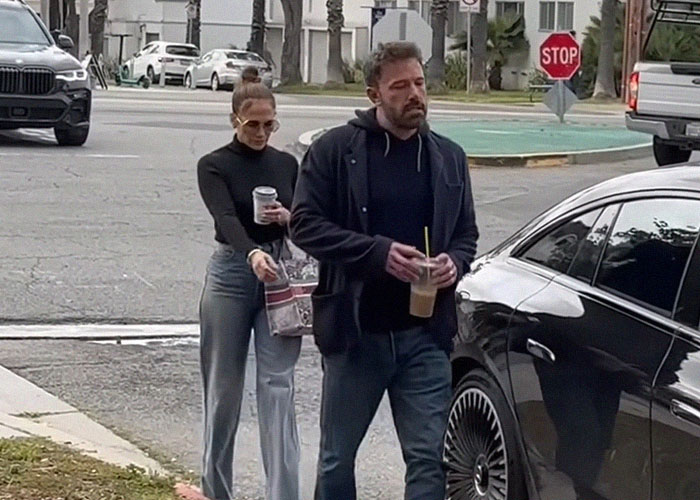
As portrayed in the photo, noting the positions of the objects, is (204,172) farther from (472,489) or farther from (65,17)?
(65,17)

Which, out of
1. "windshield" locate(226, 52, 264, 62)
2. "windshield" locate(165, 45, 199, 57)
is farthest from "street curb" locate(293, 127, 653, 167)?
"windshield" locate(165, 45, 199, 57)

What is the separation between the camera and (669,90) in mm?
15625

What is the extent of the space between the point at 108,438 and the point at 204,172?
6.00 ft

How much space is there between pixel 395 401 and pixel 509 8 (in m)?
48.9

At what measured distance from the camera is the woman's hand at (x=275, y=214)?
5230 mm

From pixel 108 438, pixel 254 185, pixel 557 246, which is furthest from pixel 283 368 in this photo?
pixel 108 438

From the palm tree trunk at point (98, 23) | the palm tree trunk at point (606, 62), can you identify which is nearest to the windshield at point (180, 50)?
the palm tree trunk at point (98, 23)

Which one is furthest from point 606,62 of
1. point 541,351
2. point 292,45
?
point 541,351

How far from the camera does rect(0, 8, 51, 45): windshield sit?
19328 millimetres

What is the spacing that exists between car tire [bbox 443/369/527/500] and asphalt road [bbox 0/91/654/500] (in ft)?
2.34

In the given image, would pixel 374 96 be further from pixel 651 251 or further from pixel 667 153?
pixel 667 153

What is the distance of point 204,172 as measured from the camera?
17.7ft

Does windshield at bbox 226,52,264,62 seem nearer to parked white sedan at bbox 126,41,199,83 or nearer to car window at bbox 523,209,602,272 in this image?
parked white sedan at bbox 126,41,199,83

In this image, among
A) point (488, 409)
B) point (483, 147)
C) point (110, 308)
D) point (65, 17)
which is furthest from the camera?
point (65, 17)
